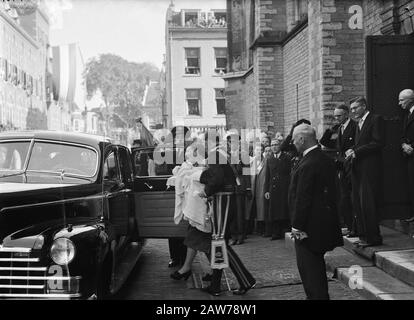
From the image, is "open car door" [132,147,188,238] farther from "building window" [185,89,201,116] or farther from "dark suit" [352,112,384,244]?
"building window" [185,89,201,116]

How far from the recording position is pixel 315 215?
4.73 meters

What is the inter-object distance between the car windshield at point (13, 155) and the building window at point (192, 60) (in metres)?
33.7

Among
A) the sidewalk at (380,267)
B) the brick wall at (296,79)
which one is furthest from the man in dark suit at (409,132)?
the brick wall at (296,79)

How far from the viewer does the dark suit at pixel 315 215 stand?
15.5ft

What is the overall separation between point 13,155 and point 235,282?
→ 3150mm

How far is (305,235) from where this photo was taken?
15.6ft

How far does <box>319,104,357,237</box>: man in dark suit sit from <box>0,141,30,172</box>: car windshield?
159 inches

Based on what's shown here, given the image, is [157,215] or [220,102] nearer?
[157,215]

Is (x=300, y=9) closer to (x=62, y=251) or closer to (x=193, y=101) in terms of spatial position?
(x=62, y=251)

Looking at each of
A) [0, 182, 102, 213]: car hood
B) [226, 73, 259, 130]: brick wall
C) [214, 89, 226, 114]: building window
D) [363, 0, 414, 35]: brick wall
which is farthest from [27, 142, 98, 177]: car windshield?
[214, 89, 226, 114]: building window

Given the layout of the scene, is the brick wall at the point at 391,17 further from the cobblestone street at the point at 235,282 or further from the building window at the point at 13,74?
the building window at the point at 13,74

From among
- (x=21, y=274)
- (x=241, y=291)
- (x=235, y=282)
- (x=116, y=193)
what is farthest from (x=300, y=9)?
(x=21, y=274)

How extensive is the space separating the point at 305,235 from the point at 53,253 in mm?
2137
